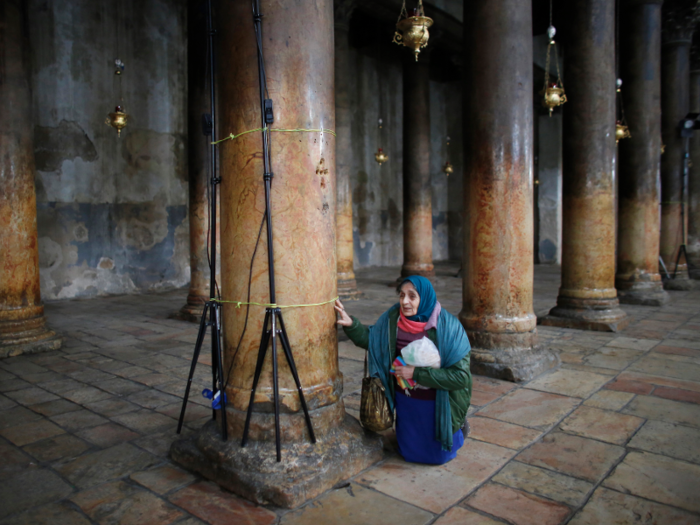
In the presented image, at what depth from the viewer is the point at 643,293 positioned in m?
8.93

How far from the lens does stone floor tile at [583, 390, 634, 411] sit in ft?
13.0

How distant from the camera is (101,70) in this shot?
1066 centimetres

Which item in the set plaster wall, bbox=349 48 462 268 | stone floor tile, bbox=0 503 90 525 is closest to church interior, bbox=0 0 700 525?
stone floor tile, bbox=0 503 90 525

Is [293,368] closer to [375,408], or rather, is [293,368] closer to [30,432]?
[375,408]

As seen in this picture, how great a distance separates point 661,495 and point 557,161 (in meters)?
17.6

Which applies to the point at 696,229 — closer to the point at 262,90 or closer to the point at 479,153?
the point at 479,153

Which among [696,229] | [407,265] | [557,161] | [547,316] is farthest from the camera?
[557,161]

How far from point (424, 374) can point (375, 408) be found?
37 centimetres

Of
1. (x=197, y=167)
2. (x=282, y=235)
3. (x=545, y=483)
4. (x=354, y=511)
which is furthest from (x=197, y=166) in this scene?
(x=545, y=483)

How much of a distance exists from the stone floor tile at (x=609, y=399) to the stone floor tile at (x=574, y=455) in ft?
2.52

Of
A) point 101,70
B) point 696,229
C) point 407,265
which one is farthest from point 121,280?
point 696,229

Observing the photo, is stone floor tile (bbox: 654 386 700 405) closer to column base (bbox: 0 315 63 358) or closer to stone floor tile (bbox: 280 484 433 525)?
stone floor tile (bbox: 280 484 433 525)

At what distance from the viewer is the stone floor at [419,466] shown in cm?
250

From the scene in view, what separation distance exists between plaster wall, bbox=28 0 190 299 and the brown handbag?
30.0ft
